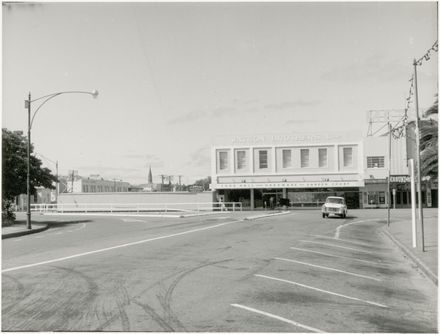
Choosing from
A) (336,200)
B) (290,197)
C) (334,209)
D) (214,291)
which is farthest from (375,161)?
(214,291)

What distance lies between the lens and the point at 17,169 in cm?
3039

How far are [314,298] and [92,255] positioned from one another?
7352mm

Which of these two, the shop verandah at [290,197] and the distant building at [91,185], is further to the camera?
the distant building at [91,185]

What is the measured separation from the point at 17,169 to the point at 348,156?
36832 millimetres

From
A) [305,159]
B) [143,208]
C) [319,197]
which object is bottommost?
[143,208]

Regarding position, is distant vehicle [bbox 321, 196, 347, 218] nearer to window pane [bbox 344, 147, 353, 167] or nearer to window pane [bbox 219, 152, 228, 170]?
window pane [bbox 344, 147, 353, 167]

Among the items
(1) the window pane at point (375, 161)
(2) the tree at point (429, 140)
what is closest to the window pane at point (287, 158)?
(1) the window pane at point (375, 161)

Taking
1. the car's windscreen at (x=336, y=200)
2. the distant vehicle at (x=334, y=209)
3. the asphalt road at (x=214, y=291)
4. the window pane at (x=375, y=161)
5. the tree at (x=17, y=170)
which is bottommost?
the asphalt road at (x=214, y=291)

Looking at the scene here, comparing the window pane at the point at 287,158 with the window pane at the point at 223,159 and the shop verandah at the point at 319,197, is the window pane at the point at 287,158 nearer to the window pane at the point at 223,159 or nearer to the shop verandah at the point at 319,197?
the shop verandah at the point at 319,197

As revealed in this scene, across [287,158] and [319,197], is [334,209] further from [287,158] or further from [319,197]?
[287,158]

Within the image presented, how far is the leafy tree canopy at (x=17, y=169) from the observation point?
29766 mm

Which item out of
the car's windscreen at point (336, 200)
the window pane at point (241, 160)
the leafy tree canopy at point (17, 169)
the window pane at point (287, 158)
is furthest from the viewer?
the window pane at point (241, 160)

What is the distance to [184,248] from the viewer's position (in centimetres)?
1537

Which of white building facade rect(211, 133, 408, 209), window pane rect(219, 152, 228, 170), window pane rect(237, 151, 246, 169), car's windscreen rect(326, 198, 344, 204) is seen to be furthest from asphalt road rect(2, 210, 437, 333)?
window pane rect(219, 152, 228, 170)
